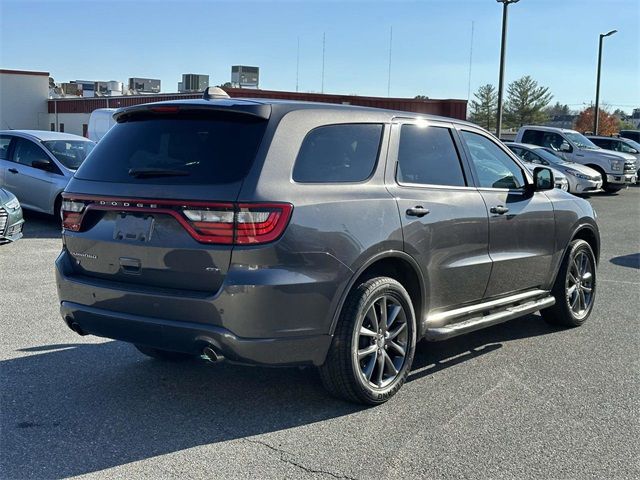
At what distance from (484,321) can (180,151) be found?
263 cm

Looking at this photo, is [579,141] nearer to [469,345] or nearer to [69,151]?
[69,151]

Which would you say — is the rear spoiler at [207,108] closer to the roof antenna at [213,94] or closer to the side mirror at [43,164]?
Answer: the roof antenna at [213,94]

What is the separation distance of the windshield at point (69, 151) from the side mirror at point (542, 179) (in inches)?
359

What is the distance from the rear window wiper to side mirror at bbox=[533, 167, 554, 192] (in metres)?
3.28

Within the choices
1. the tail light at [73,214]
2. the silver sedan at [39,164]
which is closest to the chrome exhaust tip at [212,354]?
the tail light at [73,214]

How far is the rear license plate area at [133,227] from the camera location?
4234mm

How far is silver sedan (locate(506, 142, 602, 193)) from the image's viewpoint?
71.9ft

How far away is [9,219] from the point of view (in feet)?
33.9

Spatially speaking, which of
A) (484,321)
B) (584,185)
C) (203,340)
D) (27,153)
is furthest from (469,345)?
(584,185)

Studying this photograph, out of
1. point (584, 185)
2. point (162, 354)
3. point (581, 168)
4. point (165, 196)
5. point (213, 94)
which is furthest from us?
point (581, 168)

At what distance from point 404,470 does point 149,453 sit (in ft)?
4.38

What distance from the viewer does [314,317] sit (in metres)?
4.21

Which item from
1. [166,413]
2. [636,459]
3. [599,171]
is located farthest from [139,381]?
[599,171]

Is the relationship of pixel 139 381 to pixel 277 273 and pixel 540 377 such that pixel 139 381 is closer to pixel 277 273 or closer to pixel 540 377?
pixel 277 273
